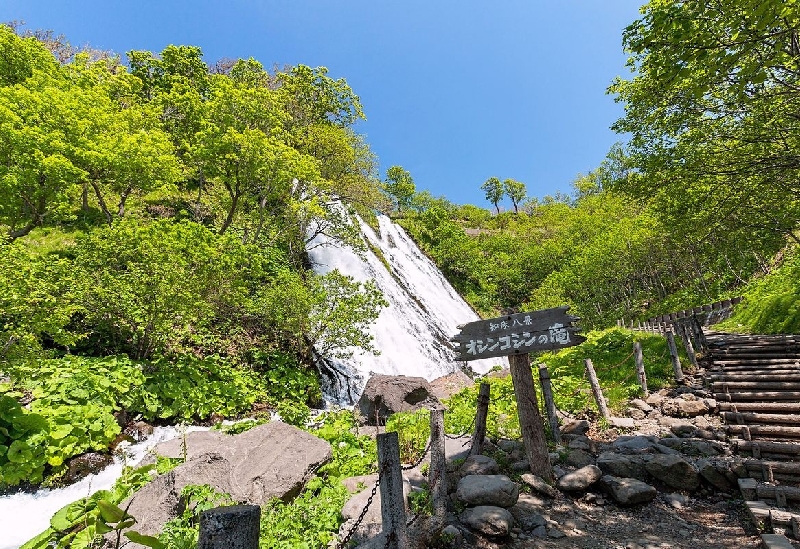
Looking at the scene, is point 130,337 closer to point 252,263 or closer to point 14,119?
point 252,263

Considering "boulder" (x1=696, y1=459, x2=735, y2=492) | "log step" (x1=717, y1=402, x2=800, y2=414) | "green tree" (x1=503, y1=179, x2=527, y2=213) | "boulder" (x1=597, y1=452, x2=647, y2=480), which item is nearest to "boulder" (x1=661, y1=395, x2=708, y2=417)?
"log step" (x1=717, y1=402, x2=800, y2=414)

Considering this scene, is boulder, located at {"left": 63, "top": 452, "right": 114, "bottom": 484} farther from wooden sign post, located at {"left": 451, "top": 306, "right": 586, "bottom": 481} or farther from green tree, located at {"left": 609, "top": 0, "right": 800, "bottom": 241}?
green tree, located at {"left": 609, "top": 0, "right": 800, "bottom": 241}

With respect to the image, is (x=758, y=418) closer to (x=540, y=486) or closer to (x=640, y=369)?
(x=640, y=369)

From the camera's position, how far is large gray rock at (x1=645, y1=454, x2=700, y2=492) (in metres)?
6.53

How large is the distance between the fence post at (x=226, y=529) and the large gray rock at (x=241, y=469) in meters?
3.78

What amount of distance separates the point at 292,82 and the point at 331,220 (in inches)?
388

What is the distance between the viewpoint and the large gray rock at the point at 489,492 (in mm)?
5425

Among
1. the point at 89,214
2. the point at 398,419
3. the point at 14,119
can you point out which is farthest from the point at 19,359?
the point at 89,214

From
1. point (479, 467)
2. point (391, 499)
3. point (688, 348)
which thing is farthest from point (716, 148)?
point (391, 499)

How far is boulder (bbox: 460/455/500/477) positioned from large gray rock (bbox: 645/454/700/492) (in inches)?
102

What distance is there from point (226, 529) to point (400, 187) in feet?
174

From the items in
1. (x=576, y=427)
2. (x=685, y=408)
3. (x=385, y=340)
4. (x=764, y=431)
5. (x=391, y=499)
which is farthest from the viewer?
(x=385, y=340)

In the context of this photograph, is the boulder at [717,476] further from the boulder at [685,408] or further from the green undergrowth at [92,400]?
the green undergrowth at [92,400]

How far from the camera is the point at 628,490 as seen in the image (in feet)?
20.0
